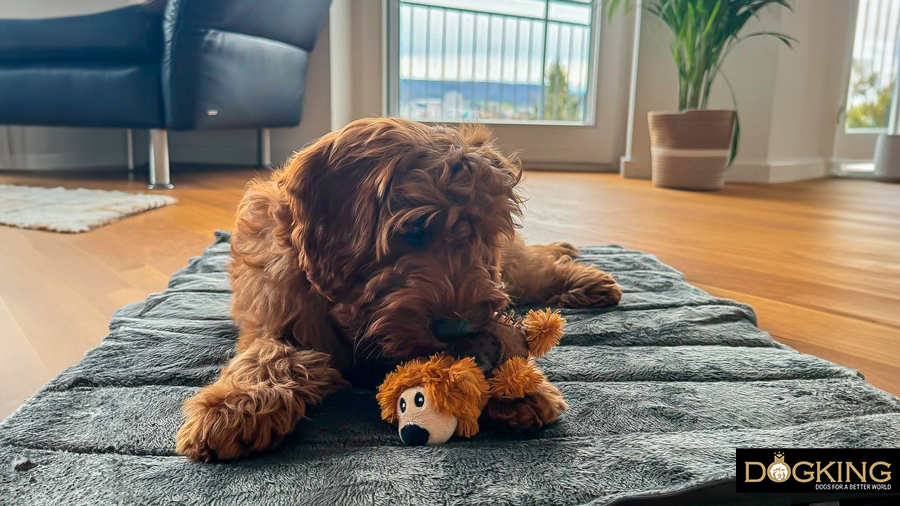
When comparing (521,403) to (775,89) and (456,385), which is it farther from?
(775,89)

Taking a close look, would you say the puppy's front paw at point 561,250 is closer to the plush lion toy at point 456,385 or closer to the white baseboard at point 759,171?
the plush lion toy at point 456,385

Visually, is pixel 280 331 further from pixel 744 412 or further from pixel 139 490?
pixel 744 412

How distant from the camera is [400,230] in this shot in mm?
1008

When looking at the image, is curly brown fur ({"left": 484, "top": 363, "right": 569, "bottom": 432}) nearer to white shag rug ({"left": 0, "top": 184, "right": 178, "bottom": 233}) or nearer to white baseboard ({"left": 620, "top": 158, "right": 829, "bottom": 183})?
white shag rug ({"left": 0, "top": 184, "right": 178, "bottom": 233})

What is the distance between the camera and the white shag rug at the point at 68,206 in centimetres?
272

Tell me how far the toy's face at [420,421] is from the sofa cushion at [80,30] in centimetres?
345

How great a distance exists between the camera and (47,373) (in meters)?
1.24

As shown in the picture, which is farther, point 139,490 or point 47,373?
point 47,373

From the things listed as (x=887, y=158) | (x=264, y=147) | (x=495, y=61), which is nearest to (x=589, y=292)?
(x=264, y=147)

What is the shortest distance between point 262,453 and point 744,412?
30.0 inches

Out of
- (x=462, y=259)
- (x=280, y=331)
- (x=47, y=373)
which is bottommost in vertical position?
(x=47, y=373)

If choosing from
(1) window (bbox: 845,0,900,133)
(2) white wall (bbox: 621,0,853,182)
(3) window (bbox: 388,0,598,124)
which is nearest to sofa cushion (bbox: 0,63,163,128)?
(3) window (bbox: 388,0,598,124)

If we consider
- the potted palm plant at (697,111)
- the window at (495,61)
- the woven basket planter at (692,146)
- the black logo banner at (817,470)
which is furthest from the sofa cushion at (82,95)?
the black logo banner at (817,470)

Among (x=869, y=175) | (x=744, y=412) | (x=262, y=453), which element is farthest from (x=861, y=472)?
(x=869, y=175)
